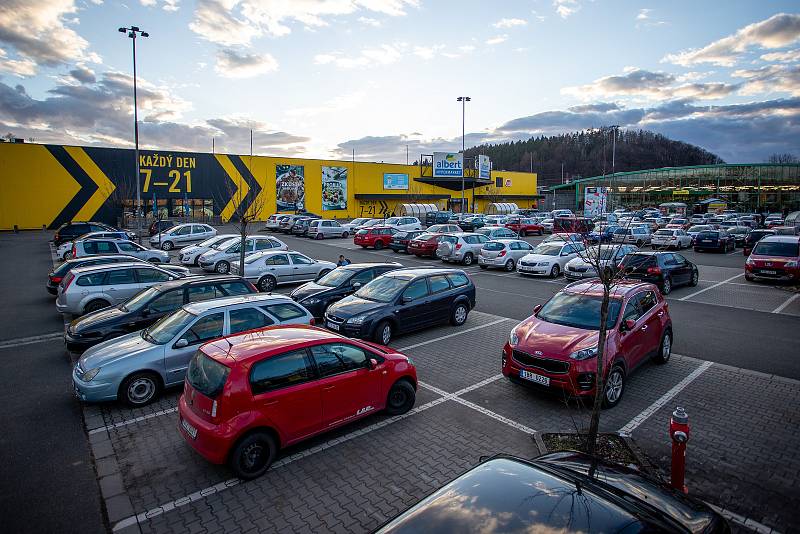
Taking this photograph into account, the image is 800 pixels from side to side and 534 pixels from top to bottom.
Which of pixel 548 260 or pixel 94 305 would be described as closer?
pixel 94 305

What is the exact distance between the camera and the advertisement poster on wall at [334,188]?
56.0 meters

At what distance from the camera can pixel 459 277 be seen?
12453mm

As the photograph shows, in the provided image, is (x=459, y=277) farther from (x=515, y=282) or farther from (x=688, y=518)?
(x=688, y=518)

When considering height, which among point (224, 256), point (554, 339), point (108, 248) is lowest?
point (554, 339)

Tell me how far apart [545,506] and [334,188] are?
55816 millimetres

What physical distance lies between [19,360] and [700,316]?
1674 cm

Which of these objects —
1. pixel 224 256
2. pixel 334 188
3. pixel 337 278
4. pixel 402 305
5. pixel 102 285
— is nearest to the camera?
pixel 402 305

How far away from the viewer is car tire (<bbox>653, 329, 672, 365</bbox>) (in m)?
9.07

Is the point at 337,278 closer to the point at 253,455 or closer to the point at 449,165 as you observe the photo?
the point at 253,455

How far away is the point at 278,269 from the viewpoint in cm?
1727

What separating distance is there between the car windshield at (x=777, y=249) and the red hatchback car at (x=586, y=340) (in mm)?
13218

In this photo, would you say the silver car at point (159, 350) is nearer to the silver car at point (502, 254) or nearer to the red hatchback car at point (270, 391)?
the red hatchback car at point (270, 391)

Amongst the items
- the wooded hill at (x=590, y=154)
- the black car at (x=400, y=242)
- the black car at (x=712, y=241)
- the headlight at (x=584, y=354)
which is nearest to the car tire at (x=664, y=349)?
the headlight at (x=584, y=354)

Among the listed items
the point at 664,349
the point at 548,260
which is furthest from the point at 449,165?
the point at 664,349
